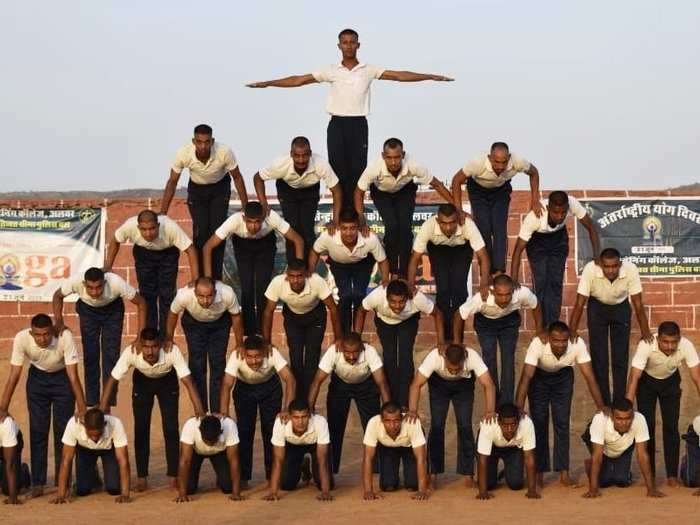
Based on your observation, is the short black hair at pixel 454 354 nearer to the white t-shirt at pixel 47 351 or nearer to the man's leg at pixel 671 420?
the man's leg at pixel 671 420

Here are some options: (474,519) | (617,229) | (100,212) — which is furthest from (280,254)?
(474,519)

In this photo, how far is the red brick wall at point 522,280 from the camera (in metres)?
23.1

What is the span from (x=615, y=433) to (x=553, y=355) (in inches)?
42.3

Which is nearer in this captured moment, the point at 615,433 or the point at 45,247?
the point at 615,433

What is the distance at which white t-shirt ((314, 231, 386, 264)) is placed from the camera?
17.1 m

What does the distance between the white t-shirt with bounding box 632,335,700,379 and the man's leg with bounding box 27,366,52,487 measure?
259 inches

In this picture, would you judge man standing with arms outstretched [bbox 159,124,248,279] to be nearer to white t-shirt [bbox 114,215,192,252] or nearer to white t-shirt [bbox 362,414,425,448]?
white t-shirt [bbox 114,215,192,252]

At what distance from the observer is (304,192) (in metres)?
17.6

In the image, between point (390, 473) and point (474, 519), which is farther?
point (390, 473)

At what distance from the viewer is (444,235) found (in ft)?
56.2

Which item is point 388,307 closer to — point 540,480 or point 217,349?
point 217,349

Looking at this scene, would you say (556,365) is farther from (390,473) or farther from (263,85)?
(263,85)

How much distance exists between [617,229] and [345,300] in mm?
6978

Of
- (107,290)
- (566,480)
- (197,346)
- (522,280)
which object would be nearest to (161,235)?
(107,290)
